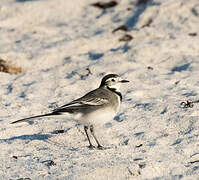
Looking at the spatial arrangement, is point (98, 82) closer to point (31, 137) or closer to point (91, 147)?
point (31, 137)

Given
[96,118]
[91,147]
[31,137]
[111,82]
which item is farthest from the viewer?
[111,82]

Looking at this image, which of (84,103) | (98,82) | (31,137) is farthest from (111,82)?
(98,82)

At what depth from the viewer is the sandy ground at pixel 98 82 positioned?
5652mm

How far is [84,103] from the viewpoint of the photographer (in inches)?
254

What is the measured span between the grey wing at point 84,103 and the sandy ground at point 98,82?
527mm

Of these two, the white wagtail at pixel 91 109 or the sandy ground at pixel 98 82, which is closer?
the sandy ground at pixel 98 82

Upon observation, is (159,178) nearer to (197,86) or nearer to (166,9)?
(197,86)

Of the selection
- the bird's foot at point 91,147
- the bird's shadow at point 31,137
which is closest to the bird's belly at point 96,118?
the bird's foot at point 91,147

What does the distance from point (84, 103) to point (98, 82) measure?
2.25 meters

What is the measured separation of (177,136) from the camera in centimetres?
644

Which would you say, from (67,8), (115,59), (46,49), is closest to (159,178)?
(115,59)

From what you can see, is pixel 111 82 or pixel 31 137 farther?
pixel 111 82

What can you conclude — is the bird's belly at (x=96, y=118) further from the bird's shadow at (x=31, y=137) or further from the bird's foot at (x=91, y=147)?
the bird's shadow at (x=31, y=137)

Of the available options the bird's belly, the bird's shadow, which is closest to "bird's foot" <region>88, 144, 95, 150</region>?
the bird's belly
